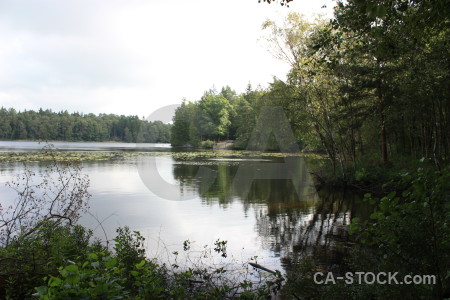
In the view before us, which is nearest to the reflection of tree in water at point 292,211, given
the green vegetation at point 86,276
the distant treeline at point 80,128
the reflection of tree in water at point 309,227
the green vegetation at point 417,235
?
the reflection of tree in water at point 309,227

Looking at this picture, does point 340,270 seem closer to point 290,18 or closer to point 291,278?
point 291,278

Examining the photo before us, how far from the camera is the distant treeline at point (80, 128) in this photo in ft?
372

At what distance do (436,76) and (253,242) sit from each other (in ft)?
28.7

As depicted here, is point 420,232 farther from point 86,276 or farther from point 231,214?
point 231,214

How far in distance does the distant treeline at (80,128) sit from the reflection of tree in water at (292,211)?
352 feet

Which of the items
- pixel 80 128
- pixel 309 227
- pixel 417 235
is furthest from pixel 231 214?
pixel 80 128

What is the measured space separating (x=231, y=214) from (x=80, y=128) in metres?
128

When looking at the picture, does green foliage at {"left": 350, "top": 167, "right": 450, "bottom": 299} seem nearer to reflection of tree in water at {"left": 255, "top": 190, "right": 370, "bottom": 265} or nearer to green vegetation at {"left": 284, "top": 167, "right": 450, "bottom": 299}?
green vegetation at {"left": 284, "top": 167, "right": 450, "bottom": 299}

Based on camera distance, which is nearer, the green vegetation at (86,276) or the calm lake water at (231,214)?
the green vegetation at (86,276)

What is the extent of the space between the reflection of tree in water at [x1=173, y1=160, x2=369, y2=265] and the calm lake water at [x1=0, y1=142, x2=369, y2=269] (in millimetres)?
23

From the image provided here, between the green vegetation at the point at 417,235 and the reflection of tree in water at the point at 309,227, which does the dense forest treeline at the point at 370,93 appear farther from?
the green vegetation at the point at 417,235

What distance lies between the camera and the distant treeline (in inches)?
4464

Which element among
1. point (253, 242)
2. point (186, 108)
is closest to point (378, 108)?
point (253, 242)

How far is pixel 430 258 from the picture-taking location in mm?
2879
